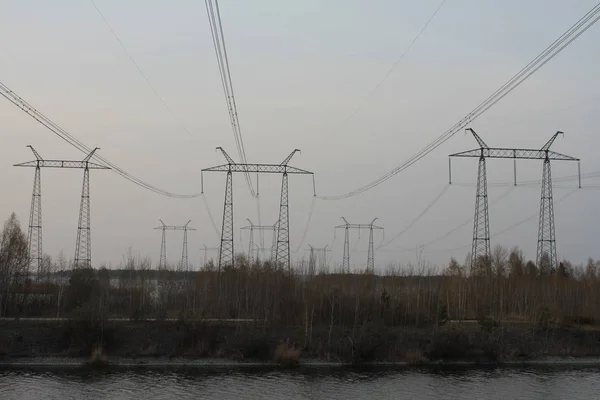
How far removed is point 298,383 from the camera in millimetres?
37531

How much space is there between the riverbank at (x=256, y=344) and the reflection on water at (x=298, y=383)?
6.11ft

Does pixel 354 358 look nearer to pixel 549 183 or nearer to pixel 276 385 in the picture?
pixel 276 385

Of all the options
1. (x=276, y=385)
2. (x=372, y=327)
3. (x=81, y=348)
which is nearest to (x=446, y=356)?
(x=372, y=327)

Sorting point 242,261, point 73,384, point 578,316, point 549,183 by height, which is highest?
point 549,183

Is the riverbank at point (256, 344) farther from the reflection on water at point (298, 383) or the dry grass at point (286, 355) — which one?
the reflection on water at point (298, 383)

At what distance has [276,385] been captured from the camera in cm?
3672

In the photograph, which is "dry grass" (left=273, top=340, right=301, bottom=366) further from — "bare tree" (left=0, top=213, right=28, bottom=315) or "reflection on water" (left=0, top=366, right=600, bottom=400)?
"bare tree" (left=0, top=213, right=28, bottom=315)

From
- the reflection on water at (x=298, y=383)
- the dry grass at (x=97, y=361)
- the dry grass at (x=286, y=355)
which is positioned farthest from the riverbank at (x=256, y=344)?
the reflection on water at (x=298, y=383)

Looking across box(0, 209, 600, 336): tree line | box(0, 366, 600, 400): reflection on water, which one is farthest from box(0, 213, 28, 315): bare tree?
box(0, 366, 600, 400): reflection on water

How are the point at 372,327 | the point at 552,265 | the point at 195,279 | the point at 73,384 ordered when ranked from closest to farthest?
the point at 73,384
the point at 372,327
the point at 195,279
the point at 552,265

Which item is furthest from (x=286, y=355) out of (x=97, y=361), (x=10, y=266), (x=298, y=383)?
(x=10, y=266)

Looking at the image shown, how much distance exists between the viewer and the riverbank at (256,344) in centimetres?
4406

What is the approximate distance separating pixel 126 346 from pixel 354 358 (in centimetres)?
1647

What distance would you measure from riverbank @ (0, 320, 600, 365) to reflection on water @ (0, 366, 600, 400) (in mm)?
1863
